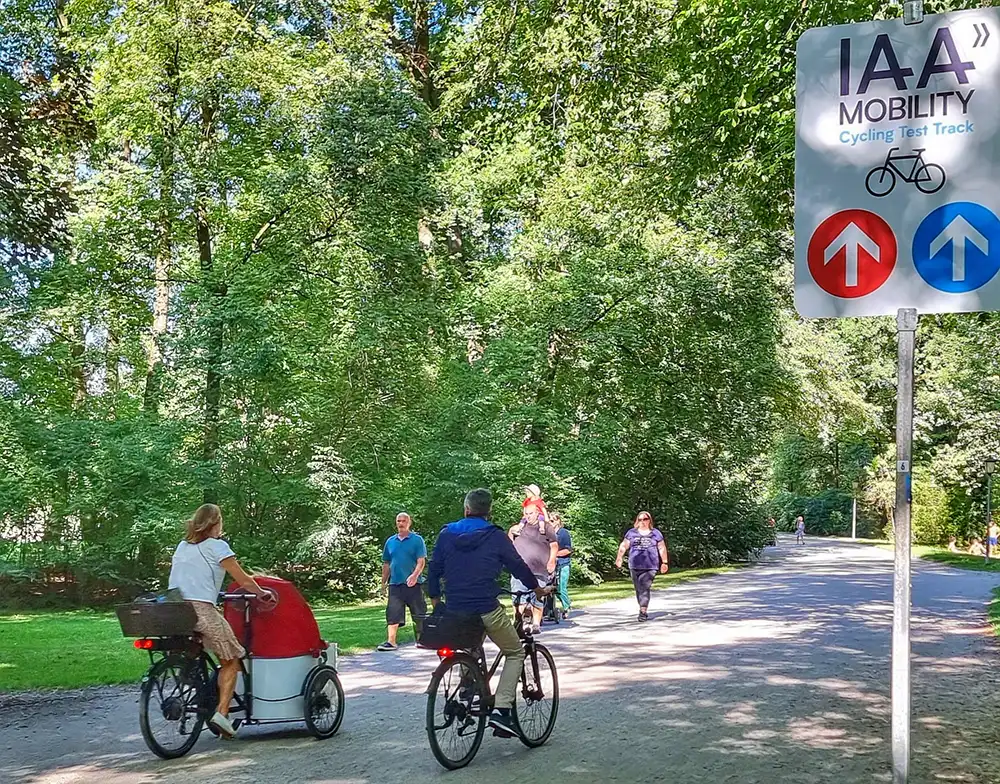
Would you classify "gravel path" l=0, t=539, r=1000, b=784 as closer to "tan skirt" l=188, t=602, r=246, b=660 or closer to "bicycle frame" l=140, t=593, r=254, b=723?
"bicycle frame" l=140, t=593, r=254, b=723

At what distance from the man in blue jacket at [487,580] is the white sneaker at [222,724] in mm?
1938

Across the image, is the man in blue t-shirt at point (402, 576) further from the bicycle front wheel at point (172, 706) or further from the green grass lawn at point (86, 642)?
the bicycle front wheel at point (172, 706)

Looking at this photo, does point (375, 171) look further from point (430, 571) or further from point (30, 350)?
point (430, 571)

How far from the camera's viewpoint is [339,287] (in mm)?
28312

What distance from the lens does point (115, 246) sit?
1117 inches

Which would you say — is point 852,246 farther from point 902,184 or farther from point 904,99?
point 904,99

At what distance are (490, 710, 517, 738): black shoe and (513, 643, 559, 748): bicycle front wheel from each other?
85 millimetres

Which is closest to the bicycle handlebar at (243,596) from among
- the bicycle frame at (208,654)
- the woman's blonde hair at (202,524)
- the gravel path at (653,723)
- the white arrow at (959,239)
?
the bicycle frame at (208,654)

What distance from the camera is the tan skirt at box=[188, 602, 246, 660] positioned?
343 inches

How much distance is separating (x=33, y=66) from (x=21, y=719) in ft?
90.0

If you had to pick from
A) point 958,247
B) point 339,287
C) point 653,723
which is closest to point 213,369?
point 339,287

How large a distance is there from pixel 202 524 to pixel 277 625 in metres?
0.98

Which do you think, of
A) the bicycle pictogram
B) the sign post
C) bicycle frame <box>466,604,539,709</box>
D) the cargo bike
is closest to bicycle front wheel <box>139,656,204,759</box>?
the cargo bike

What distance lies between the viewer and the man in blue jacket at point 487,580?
8.52 m
